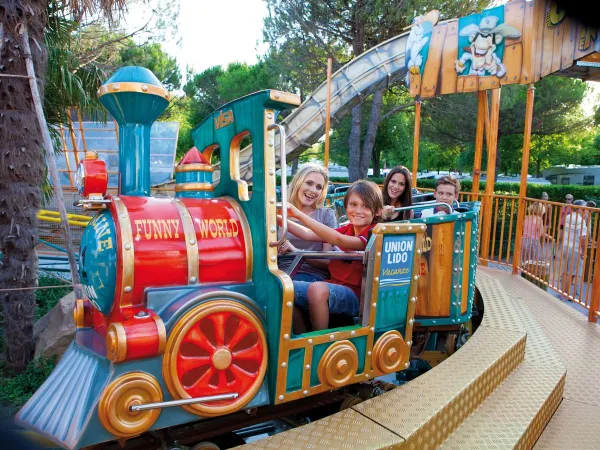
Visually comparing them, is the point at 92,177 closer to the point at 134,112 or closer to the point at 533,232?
the point at 134,112

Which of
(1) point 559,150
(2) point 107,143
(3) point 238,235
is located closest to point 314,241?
(3) point 238,235

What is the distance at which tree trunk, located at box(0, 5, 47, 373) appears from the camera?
14.5 feet

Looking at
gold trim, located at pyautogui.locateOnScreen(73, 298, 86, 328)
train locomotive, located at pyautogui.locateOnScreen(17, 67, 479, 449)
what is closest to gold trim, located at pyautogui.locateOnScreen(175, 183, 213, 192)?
train locomotive, located at pyautogui.locateOnScreen(17, 67, 479, 449)

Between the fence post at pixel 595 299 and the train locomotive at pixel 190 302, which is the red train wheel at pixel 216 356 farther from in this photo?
the fence post at pixel 595 299

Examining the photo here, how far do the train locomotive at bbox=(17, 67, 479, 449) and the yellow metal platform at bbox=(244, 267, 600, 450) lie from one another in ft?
0.78

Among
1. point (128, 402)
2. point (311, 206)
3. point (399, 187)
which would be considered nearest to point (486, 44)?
point (399, 187)

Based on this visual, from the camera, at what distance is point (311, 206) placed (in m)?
2.99

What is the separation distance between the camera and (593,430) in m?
2.44

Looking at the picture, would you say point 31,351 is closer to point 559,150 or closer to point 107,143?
point 107,143

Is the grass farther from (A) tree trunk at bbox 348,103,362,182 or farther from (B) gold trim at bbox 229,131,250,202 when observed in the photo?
(A) tree trunk at bbox 348,103,362,182

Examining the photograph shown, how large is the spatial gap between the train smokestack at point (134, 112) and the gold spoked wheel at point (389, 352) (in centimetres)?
133

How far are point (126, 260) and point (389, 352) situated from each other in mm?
1351

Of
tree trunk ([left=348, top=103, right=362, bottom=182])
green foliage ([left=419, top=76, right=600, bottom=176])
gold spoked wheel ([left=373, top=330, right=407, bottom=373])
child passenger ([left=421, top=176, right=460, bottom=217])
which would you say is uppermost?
green foliage ([left=419, top=76, right=600, bottom=176])

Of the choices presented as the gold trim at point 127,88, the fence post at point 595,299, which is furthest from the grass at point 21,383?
the fence post at point 595,299
